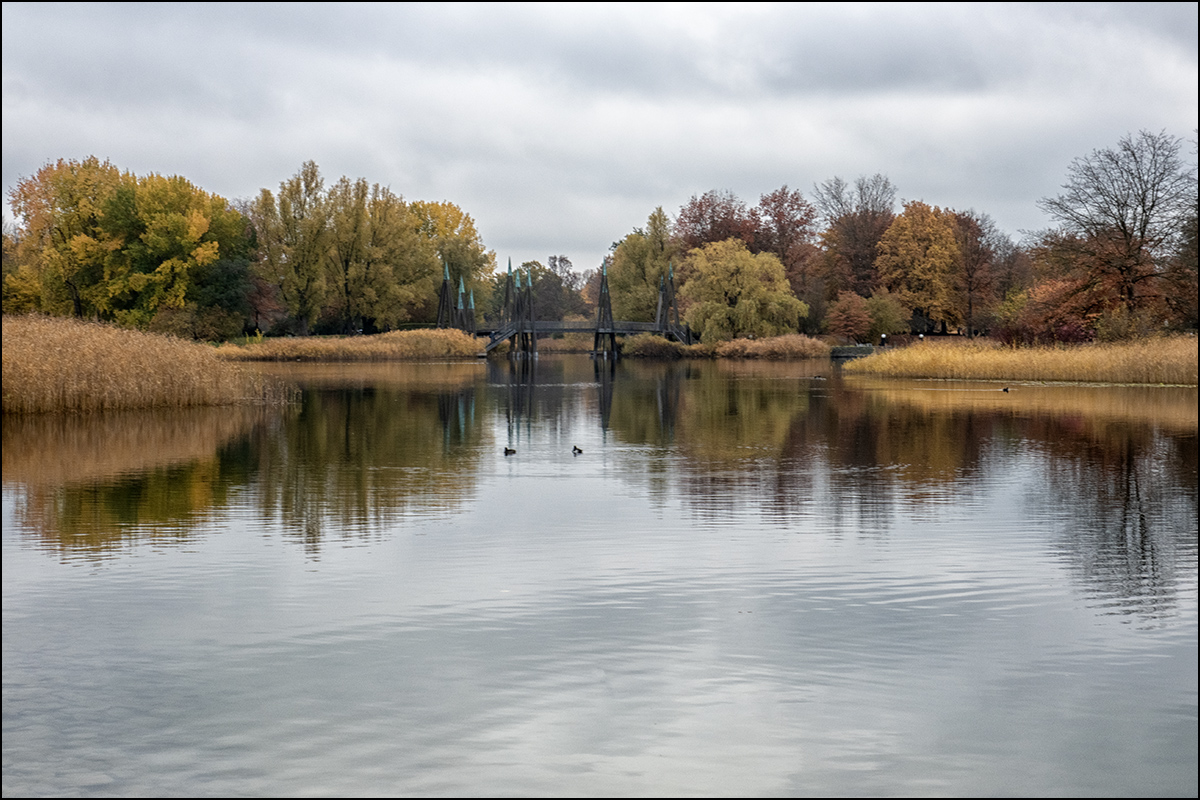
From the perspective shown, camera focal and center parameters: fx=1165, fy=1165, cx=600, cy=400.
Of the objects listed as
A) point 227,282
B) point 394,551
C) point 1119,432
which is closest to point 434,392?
point 1119,432

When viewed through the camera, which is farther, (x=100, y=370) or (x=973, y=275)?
(x=973, y=275)

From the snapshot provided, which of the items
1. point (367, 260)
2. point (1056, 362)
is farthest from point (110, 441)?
point (367, 260)

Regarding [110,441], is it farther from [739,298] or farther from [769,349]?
[739,298]

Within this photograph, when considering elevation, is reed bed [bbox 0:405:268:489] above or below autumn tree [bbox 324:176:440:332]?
below

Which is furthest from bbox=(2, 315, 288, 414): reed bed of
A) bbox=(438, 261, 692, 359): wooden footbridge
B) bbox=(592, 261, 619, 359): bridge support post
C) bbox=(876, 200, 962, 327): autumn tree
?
bbox=(876, 200, 962, 327): autumn tree

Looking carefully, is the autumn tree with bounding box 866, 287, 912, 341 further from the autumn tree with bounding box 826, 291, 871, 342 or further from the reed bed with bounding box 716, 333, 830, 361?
the reed bed with bounding box 716, 333, 830, 361

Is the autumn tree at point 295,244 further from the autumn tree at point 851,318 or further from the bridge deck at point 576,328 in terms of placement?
the autumn tree at point 851,318

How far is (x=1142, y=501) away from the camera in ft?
50.5

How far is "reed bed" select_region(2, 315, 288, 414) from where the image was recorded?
26.2 m

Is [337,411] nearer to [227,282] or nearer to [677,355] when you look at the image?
[227,282]

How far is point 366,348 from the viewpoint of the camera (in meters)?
81.0

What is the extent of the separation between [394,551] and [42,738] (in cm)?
542

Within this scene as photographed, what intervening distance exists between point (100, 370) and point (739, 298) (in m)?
63.4

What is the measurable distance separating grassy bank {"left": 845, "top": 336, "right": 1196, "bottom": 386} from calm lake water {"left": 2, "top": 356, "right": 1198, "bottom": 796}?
22.5 meters
